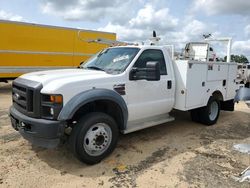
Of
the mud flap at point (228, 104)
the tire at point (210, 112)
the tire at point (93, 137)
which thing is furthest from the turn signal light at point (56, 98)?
the mud flap at point (228, 104)

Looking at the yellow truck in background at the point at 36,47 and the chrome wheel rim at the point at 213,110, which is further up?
the yellow truck in background at the point at 36,47

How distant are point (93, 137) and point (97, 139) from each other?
118mm

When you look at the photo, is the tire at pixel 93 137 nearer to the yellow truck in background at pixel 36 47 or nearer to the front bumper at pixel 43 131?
the front bumper at pixel 43 131

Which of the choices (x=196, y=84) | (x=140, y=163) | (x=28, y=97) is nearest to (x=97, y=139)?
(x=140, y=163)

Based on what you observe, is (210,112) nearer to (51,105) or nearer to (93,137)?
(93,137)

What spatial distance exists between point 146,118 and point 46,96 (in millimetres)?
2191

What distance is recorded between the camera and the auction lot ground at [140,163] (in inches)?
147

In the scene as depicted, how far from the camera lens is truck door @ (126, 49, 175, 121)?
480cm

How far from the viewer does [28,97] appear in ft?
13.2

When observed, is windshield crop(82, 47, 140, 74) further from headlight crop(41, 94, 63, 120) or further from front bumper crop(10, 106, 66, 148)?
front bumper crop(10, 106, 66, 148)

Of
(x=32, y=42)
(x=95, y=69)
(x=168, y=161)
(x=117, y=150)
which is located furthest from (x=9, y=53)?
(x=168, y=161)

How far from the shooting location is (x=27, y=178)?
3.76 m

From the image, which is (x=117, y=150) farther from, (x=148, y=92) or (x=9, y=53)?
(x=9, y=53)

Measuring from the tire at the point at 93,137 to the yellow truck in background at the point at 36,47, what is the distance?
302 inches
